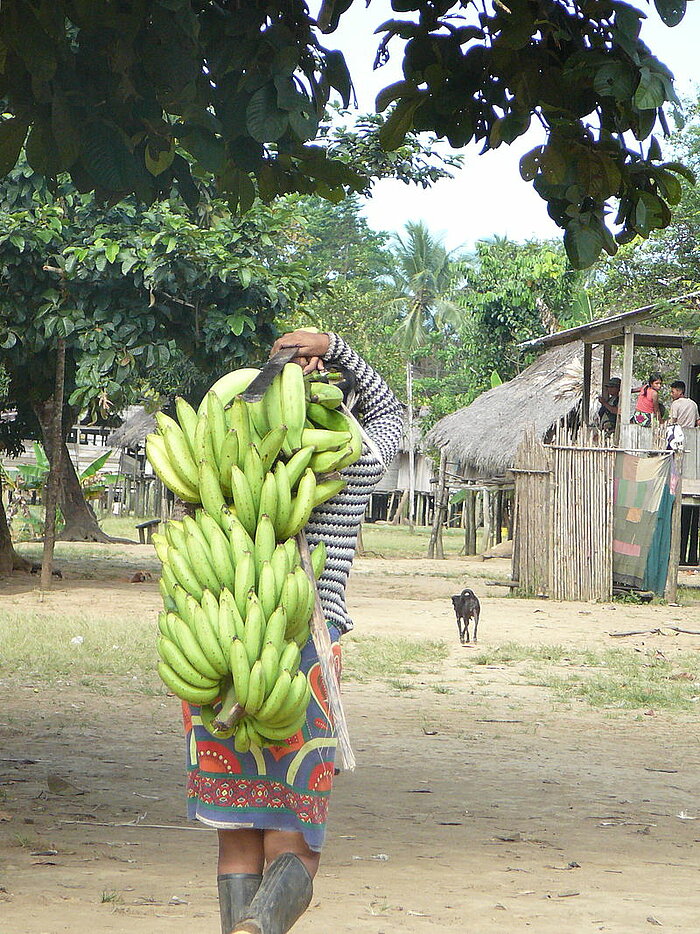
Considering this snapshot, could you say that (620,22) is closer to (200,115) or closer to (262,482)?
(200,115)

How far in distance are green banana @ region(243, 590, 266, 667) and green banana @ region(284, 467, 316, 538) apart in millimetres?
265

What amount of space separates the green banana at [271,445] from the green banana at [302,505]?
0.11 meters

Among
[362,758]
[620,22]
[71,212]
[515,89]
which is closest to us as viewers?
[620,22]

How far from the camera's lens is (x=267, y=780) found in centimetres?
308

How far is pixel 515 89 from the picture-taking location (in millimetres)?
4227

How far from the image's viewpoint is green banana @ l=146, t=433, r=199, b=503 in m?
3.28

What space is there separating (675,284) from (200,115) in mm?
16690

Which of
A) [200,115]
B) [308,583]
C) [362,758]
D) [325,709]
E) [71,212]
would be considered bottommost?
[362,758]

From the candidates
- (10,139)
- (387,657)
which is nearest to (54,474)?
(387,657)

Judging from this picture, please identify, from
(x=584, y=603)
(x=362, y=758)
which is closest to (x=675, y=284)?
(x=584, y=603)

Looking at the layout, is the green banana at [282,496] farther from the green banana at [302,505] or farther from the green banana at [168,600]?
the green banana at [168,600]

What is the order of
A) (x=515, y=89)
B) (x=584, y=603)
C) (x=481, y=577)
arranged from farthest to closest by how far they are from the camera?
(x=481, y=577) < (x=584, y=603) < (x=515, y=89)

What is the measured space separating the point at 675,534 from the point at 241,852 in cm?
1347

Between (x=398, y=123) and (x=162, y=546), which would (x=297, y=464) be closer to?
(x=162, y=546)
